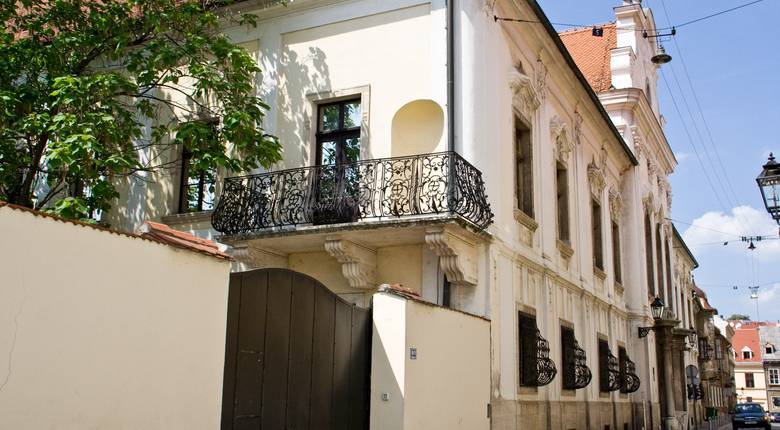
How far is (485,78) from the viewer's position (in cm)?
1409

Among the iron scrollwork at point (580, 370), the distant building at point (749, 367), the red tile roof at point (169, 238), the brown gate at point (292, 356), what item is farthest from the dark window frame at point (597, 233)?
the distant building at point (749, 367)

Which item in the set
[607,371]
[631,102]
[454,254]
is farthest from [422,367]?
[631,102]

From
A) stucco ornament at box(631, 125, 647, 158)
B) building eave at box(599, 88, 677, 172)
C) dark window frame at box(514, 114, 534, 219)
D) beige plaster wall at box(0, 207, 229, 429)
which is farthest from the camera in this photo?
stucco ornament at box(631, 125, 647, 158)

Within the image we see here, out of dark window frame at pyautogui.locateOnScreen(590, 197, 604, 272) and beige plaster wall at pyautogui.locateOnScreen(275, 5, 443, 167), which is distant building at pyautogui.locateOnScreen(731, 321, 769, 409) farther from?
beige plaster wall at pyautogui.locateOnScreen(275, 5, 443, 167)

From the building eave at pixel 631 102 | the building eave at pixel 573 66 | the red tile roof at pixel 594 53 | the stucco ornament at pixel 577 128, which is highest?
the red tile roof at pixel 594 53

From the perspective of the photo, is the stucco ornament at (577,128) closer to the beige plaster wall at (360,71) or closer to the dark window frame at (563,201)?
the dark window frame at (563,201)

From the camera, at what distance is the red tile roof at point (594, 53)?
28.1 metres

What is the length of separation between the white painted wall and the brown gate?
10.3 inches

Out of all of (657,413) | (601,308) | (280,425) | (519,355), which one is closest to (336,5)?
(519,355)

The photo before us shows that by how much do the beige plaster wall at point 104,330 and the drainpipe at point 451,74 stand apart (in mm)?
6437

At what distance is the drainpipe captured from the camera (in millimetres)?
13223

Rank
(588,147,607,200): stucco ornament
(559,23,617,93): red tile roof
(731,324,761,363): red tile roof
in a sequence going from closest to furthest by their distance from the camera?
(588,147,607,200): stucco ornament → (559,23,617,93): red tile roof → (731,324,761,363): red tile roof

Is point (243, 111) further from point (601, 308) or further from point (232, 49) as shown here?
point (601, 308)

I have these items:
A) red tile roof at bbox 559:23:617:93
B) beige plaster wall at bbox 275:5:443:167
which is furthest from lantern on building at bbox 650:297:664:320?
beige plaster wall at bbox 275:5:443:167
